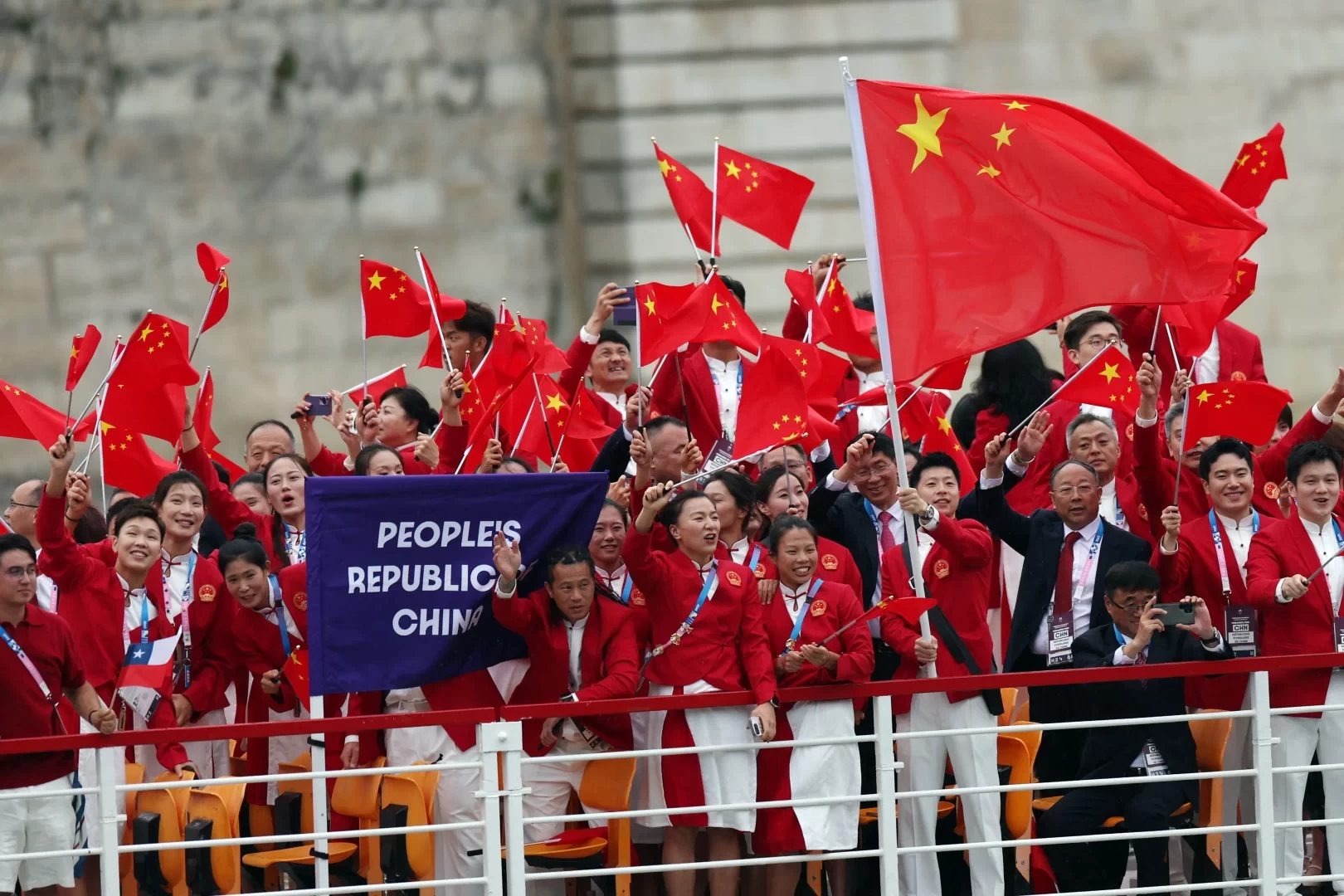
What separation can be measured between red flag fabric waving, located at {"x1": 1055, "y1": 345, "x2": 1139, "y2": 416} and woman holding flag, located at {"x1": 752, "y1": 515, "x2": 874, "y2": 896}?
1.78m

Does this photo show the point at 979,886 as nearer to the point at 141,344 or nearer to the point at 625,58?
the point at 141,344

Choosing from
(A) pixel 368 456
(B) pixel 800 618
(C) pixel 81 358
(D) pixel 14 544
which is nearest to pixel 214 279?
(C) pixel 81 358

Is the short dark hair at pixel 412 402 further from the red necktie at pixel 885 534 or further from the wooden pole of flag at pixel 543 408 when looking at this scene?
the red necktie at pixel 885 534

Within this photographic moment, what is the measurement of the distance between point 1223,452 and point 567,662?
9.91 ft

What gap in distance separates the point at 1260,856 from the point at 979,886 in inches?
44.0

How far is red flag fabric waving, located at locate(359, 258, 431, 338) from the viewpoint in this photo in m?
11.3

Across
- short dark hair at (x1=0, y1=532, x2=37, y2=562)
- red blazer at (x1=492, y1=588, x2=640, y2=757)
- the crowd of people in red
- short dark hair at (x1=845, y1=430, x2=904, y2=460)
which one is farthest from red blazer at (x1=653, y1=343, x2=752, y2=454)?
short dark hair at (x1=0, y1=532, x2=37, y2=562)

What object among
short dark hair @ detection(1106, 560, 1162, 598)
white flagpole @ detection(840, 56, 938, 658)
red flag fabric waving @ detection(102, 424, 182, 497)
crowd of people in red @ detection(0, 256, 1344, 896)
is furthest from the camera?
red flag fabric waving @ detection(102, 424, 182, 497)

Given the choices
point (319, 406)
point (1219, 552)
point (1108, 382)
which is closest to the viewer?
point (1219, 552)

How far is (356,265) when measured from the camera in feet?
51.0

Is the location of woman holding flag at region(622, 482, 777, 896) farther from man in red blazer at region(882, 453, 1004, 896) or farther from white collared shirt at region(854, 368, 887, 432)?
white collared shirt at region(854, 368, 887, 432)

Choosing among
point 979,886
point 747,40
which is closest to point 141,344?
point 979,886

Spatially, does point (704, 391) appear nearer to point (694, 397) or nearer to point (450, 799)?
point (694, 397)

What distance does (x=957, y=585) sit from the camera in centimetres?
956
